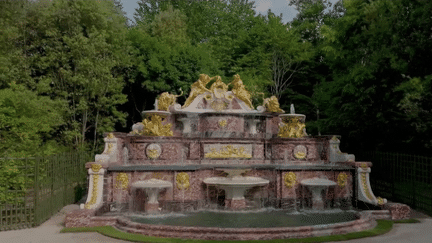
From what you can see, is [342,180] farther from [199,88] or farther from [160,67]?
[160,67]

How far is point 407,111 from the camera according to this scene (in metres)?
15.8

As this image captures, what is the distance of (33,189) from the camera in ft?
41.8

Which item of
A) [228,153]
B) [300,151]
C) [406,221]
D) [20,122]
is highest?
[20,122]

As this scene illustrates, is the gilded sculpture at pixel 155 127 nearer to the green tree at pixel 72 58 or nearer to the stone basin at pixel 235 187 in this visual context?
the stone basin at pixel 235 187

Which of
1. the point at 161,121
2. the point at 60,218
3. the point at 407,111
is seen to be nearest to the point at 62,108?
the point at 161,121

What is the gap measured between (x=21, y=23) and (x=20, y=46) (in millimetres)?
1542

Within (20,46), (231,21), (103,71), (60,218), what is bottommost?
(60,218)

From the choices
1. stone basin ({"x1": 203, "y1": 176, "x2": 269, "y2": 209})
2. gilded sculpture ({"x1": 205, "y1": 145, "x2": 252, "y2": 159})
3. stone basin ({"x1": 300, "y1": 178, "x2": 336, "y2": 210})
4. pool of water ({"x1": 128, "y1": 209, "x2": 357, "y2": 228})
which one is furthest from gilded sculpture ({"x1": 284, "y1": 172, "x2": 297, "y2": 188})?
gilded sculpture ({"x1": 205, "y1": 145, "x2": 252, "y2": 159})

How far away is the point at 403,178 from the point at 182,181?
871cm

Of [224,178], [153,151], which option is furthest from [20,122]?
[224,178]

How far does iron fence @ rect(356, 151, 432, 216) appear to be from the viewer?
14.9m

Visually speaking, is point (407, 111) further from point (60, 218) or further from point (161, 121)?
point (60, 218)

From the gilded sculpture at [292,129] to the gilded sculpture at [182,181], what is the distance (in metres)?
5.21

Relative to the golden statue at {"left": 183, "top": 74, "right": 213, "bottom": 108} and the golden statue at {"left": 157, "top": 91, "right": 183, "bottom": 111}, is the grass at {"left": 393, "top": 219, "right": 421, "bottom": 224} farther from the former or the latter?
the golden statue at {"left": 157, "top": 91, "right": 183, "bottom": 111}
